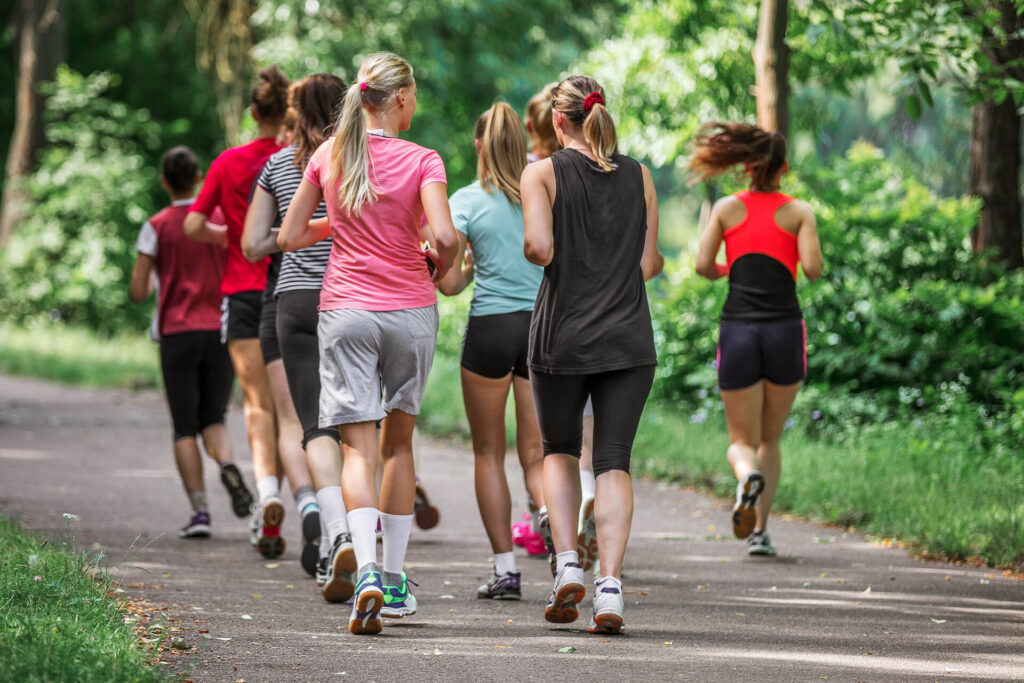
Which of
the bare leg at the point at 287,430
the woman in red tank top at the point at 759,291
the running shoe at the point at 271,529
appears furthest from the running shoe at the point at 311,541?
the woman in red tank top at the point at 759,291

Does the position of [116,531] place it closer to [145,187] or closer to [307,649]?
[307,649]

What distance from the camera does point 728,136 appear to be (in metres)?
6.95

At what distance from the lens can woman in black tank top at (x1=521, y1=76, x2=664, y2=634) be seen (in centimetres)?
491

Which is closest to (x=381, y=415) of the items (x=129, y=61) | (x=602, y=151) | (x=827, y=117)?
(x=602, y=151)

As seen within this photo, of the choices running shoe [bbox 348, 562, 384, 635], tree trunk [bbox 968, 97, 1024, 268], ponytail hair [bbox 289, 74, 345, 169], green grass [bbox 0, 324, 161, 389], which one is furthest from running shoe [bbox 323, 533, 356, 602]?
green grass [bbox 0, 324, 161, 389]

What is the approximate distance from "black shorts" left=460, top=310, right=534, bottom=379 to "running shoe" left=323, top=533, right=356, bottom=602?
3.04ft

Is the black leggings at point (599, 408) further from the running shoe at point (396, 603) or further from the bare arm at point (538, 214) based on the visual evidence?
the running shoe at point (396, 603)

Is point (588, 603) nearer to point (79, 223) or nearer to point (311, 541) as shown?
point (311, 541)

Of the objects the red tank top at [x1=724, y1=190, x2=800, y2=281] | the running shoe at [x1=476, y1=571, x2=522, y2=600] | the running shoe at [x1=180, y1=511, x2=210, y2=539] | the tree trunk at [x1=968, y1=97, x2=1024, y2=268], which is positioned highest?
the tree trunk at [x1=968, y1=97, x2=1024, y2=268]

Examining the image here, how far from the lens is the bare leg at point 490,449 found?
5.68 metres

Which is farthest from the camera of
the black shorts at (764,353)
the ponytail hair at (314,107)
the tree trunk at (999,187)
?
the tree trunk at (999,187)

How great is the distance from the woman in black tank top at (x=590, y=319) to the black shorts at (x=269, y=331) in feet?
5.56

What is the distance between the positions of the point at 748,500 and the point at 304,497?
2.21 meters

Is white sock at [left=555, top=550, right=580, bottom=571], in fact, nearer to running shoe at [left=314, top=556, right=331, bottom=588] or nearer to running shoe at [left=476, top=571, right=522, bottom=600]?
running shoe at [left=476, top=571, right=522, bottom=600]
